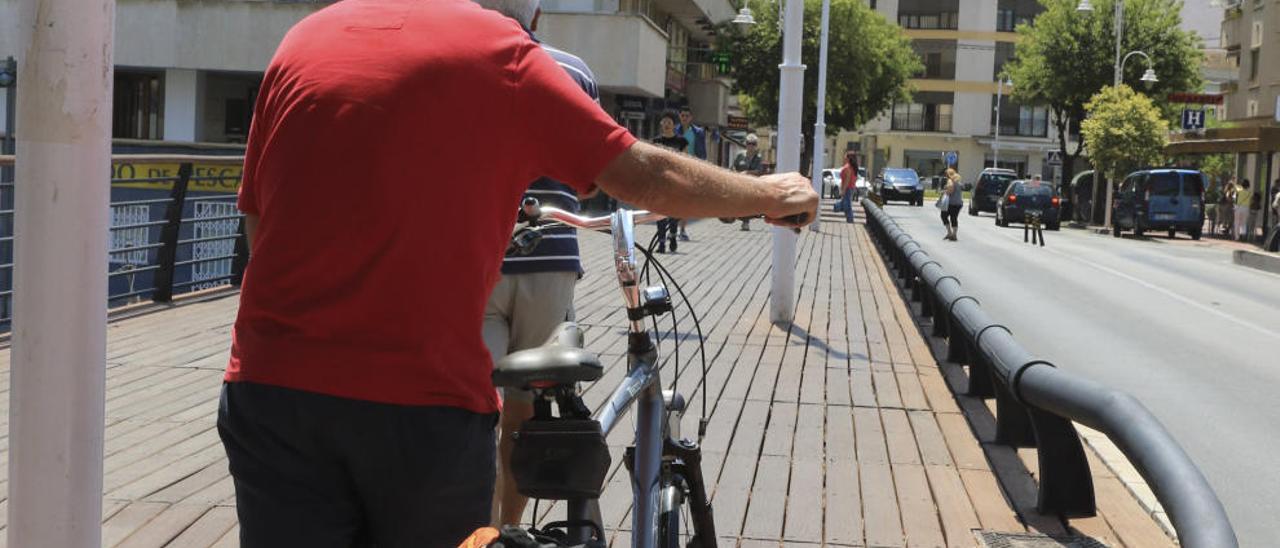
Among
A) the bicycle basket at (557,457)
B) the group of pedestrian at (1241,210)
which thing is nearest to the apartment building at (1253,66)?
the group of pedestrian at (1241,210)

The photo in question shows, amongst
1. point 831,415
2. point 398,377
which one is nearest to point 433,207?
point 398,377

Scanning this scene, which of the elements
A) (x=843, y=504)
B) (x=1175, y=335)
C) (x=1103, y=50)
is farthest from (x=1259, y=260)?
(x=1103, y=50)

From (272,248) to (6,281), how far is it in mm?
12520

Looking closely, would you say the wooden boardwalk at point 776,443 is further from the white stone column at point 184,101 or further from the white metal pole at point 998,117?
the white metal pole at point 998,117

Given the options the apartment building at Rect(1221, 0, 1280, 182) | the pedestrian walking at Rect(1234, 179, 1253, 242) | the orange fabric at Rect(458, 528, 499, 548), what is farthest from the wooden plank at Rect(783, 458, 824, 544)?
the apartment building at Rect(1221, 0, 1280, 182)

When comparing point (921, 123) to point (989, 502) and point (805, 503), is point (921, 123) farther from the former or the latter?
point (805, 503)

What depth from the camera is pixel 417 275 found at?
2.29 m

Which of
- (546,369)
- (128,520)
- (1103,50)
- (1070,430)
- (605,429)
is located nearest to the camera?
(546,369)

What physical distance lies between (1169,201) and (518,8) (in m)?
42.3

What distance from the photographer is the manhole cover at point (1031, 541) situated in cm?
521

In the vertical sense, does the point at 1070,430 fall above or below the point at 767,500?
above

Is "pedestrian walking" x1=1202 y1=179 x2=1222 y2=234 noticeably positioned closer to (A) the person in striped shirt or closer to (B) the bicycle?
(A) the person in striped shirt

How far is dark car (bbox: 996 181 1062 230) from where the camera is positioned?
152 feet

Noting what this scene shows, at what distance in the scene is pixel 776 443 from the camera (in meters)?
6.97
